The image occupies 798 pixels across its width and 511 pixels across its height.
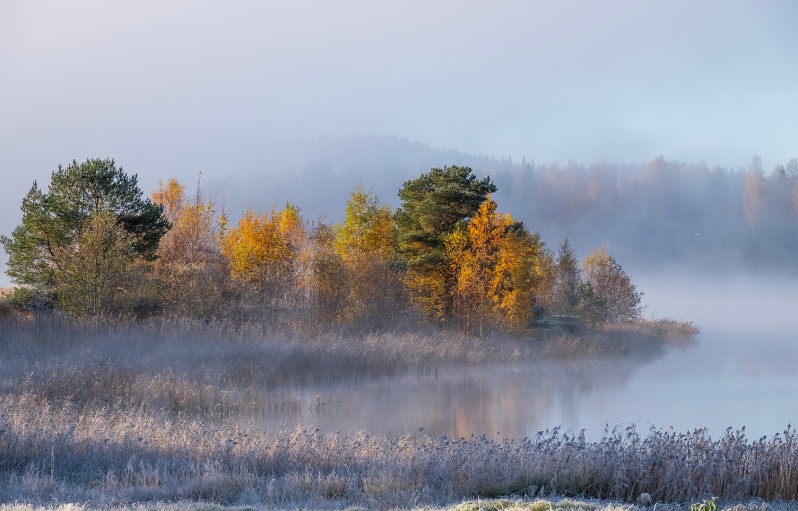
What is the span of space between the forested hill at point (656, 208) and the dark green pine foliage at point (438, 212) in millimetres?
121060

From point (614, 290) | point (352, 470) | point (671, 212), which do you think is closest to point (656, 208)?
point (671, 212)

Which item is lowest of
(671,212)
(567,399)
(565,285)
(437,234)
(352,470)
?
(567,399)

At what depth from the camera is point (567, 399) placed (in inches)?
1000

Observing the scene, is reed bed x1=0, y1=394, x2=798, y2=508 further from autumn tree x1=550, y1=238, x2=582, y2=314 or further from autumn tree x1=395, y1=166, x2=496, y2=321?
autumn tree x1=550, y1=238, x2=582, y2=314

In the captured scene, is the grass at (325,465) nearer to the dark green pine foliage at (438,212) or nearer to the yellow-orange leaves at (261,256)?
the yellow-orange leaves at (261,256)

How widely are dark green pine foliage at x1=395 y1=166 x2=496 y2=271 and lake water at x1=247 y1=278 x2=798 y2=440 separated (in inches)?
340

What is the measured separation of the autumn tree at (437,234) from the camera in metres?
38.3

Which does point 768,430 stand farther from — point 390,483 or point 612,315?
point 612,315

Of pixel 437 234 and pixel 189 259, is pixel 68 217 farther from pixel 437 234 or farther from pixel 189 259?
pixel 437 234

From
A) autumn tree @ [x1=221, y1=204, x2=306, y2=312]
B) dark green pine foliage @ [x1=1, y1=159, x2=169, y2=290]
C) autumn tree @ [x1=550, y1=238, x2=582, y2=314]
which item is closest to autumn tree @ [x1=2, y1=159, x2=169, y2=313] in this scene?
dark green pine foliage @ [x1=1, y1=159, x2=169, y2=290]

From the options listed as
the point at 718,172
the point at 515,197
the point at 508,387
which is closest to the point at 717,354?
the point at 508,387

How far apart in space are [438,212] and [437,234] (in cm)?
128

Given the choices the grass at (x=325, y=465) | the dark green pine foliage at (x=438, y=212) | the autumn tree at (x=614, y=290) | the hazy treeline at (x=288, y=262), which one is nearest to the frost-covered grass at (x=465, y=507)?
the grass at (x=325, y=465)

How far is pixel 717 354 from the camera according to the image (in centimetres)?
4466
